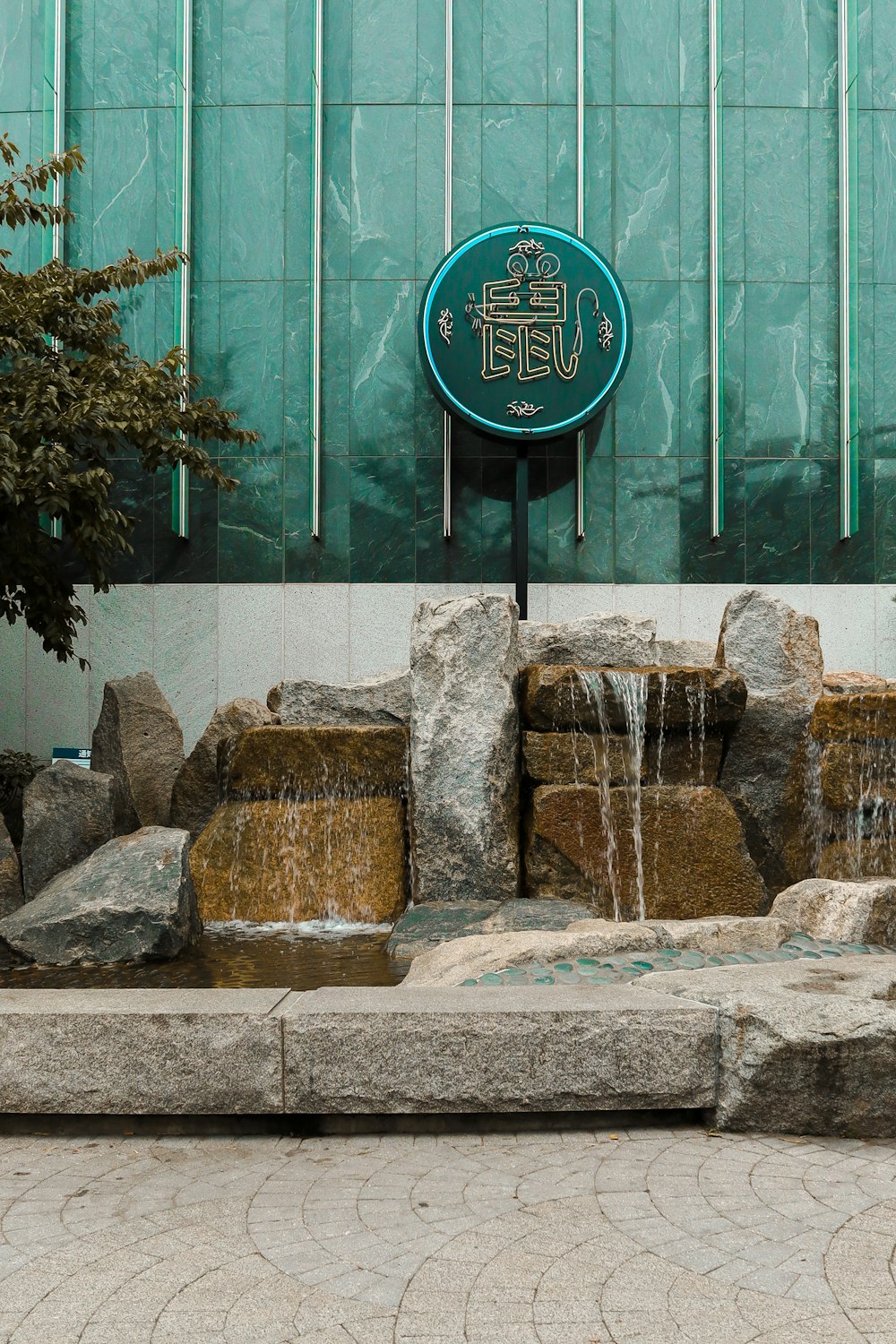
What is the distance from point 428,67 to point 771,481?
19.9ft

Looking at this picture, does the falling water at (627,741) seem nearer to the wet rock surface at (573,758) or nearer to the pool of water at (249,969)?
the wet rock surface at (573,758)

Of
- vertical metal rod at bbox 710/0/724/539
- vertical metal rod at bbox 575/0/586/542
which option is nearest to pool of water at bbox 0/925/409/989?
vertical metal rod at bbox 575/0/586/542

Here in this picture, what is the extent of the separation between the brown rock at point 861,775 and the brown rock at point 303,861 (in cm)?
284

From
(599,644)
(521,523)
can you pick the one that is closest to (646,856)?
(599,644)

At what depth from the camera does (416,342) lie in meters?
12.0

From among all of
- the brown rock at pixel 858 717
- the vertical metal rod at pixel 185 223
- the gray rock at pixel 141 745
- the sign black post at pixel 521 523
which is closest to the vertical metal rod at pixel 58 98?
the vertical metal rod at pixel 185 223

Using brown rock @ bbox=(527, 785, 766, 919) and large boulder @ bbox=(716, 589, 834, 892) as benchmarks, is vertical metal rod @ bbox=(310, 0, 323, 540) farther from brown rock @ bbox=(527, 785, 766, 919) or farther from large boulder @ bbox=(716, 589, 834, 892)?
brown rock @ bbox=(527, 785, 766, 919)

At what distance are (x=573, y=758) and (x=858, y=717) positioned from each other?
1818mm

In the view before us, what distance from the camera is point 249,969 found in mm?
5426

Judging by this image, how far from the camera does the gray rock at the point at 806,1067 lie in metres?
3.31

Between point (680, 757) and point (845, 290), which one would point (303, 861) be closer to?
point (680, 757)

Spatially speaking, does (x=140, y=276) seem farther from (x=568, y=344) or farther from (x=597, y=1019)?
(x=597, y=1019)

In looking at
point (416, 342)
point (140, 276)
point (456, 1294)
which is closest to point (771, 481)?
point (416, 342)

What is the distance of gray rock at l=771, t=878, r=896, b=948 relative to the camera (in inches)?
206
